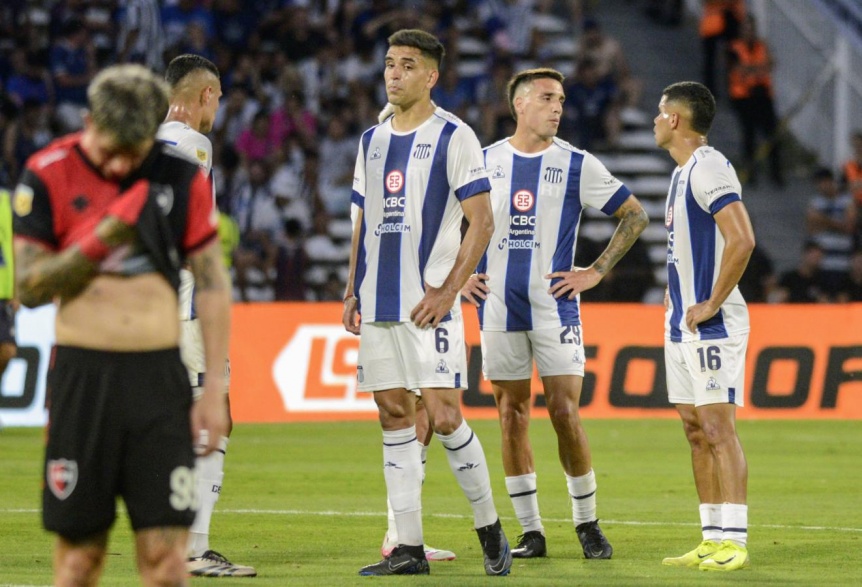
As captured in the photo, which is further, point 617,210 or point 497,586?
point 617,210

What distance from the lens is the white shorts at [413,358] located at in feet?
22.9

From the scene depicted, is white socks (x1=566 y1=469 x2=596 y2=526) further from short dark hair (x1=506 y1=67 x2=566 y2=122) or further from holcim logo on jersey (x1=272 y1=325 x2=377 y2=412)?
holcim logo on jersey (x1=272 y1=325 x2=377 y2=412)

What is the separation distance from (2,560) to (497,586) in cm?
255

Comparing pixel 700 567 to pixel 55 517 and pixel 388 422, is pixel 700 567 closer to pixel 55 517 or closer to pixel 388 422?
pixel 388 422

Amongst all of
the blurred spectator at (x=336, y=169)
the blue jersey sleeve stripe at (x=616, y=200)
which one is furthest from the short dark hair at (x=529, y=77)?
the blurred spectator at (x=336, y=169)

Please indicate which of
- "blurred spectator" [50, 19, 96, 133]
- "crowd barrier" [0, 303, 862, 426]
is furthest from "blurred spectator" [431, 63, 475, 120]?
"crowd barrier" [0, 303, 862, 426]

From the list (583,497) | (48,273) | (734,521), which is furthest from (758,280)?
(48,273)

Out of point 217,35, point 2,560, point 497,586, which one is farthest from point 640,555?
point 217,35

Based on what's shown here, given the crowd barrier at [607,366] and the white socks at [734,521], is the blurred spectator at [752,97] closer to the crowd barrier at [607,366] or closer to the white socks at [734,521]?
the crowd barrier at [607,366]

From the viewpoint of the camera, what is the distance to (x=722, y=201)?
24.0 ft

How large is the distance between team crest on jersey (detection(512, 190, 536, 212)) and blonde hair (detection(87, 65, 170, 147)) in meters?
3.98

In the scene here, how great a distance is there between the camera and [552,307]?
8148 mm

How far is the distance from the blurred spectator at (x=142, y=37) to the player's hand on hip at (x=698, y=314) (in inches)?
583

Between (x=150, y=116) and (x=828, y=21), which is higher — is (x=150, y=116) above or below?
below
